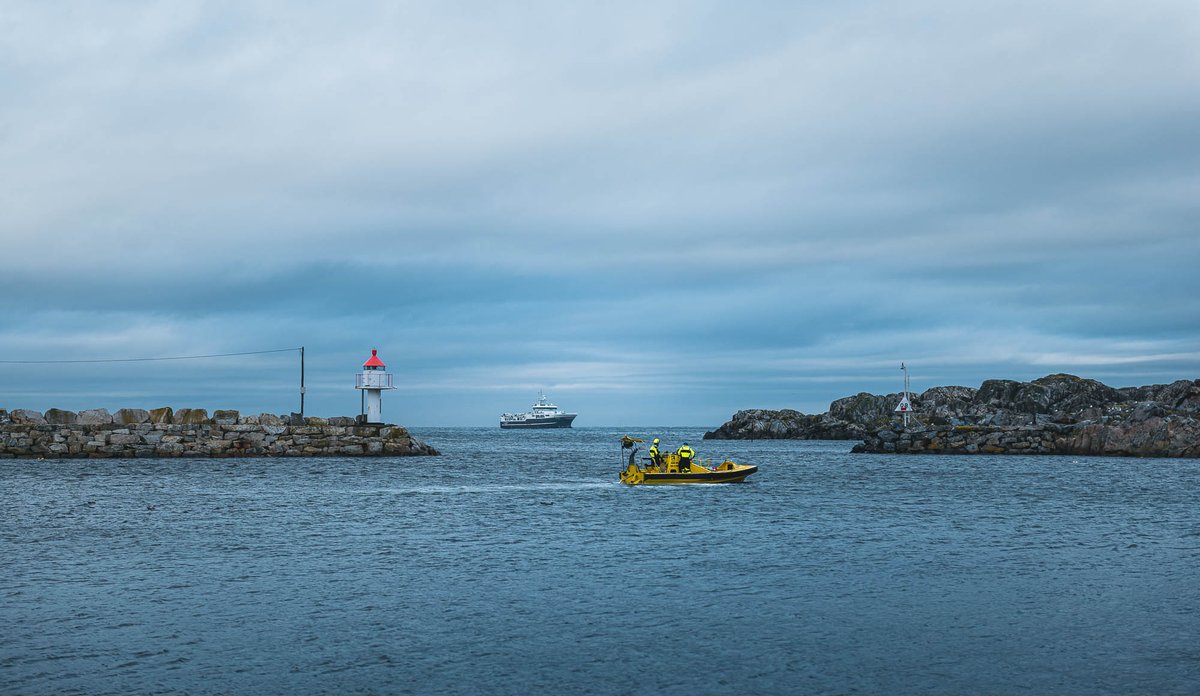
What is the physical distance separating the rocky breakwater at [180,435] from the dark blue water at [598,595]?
116 feet

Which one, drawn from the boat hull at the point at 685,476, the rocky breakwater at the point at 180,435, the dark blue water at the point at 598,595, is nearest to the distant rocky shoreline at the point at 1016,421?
the dark blue water at the point at 598,595

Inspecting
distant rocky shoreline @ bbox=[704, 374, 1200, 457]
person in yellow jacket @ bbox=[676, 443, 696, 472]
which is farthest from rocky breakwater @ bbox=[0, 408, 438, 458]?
distant rocky shoreline @ bbox=[704, 374, 1200, 457]

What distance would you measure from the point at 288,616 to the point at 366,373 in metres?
67.2

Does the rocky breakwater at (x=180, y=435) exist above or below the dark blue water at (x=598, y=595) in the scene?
above

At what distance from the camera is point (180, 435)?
82000 millimetres

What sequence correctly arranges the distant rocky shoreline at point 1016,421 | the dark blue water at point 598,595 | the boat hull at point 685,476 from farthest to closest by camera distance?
Answer: the distant rocky shoreline at point 1016,421, the boat hull at point 685,476, the dark blue water at point 598,595

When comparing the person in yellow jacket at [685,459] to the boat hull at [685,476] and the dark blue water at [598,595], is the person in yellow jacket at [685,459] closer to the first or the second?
the boat hull at [685,476]

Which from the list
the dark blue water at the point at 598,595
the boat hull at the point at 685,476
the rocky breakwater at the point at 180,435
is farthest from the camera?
the rocky breakwater at the point at 180,435

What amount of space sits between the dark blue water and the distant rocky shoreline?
50.7m

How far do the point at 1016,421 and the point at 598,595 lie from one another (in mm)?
119190

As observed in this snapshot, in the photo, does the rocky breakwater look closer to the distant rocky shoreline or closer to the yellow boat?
the yellow boat

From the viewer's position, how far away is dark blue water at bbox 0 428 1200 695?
1523cm

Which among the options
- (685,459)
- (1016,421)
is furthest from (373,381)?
(1016,421)

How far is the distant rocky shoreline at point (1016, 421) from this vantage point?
91.9 m
